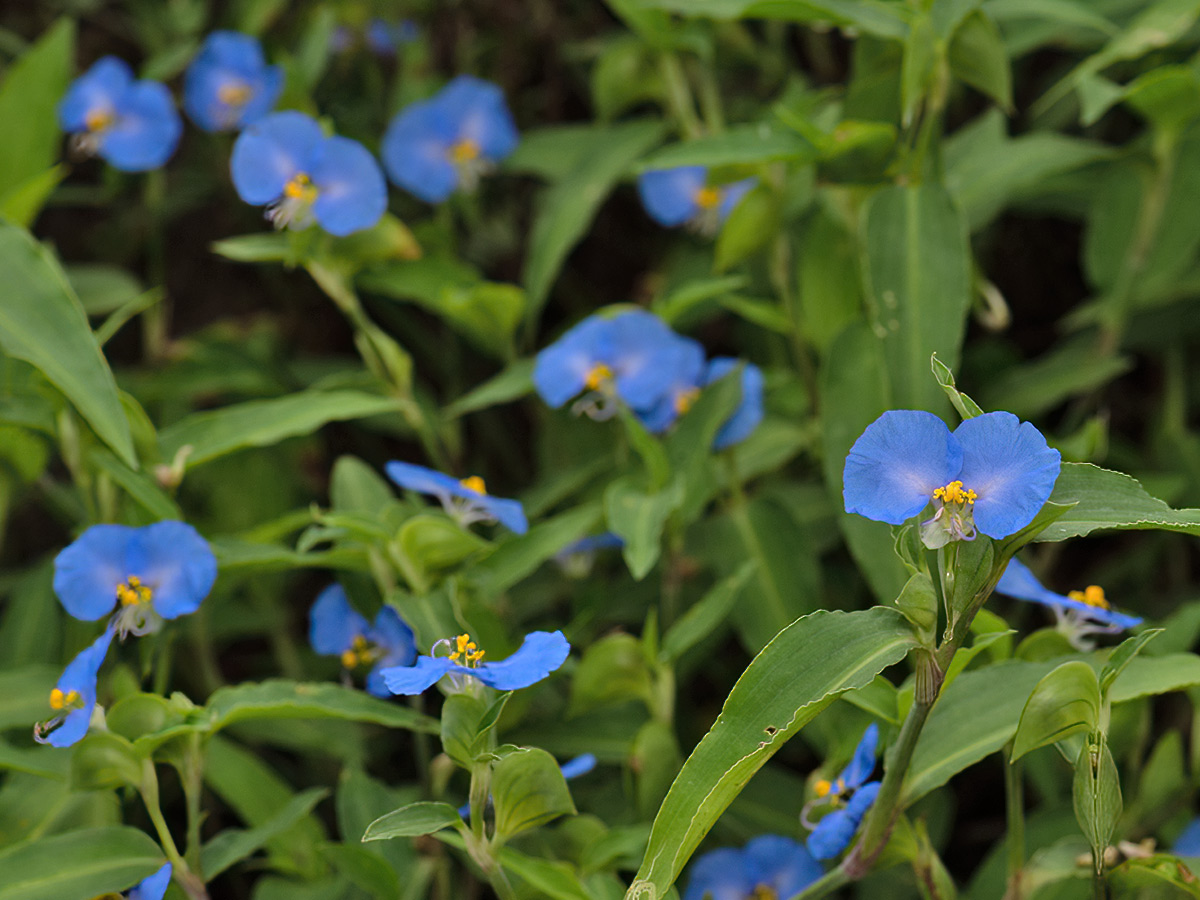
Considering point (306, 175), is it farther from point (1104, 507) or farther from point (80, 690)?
point (1104, 507)

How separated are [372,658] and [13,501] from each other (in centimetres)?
77

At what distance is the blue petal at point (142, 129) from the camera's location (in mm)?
2152

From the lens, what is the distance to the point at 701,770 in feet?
3.55

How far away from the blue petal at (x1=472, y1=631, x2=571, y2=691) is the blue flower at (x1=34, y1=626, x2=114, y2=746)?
17.8 inches

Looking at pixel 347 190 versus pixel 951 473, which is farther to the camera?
pixel 347 190

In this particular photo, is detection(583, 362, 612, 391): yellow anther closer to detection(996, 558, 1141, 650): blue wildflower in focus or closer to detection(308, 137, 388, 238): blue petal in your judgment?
detection(308, 137, 388, 238): blue petal

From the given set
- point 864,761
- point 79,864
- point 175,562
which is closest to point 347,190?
point 175,562

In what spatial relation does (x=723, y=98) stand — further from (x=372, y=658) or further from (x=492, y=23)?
(x=372, y=658)

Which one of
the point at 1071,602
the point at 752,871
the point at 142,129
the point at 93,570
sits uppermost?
the point at 142,129

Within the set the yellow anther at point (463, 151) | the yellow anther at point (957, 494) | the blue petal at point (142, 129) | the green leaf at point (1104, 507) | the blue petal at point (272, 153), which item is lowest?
the yellow anther at point (463, 151)

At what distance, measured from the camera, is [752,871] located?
146 cm

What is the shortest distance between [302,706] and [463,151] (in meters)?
1.27

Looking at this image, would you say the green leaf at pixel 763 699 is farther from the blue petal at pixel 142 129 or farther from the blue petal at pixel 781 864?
the blue petal at pixel 142 129

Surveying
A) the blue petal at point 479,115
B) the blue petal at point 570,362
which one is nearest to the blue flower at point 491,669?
the blue petal at point 570,362
